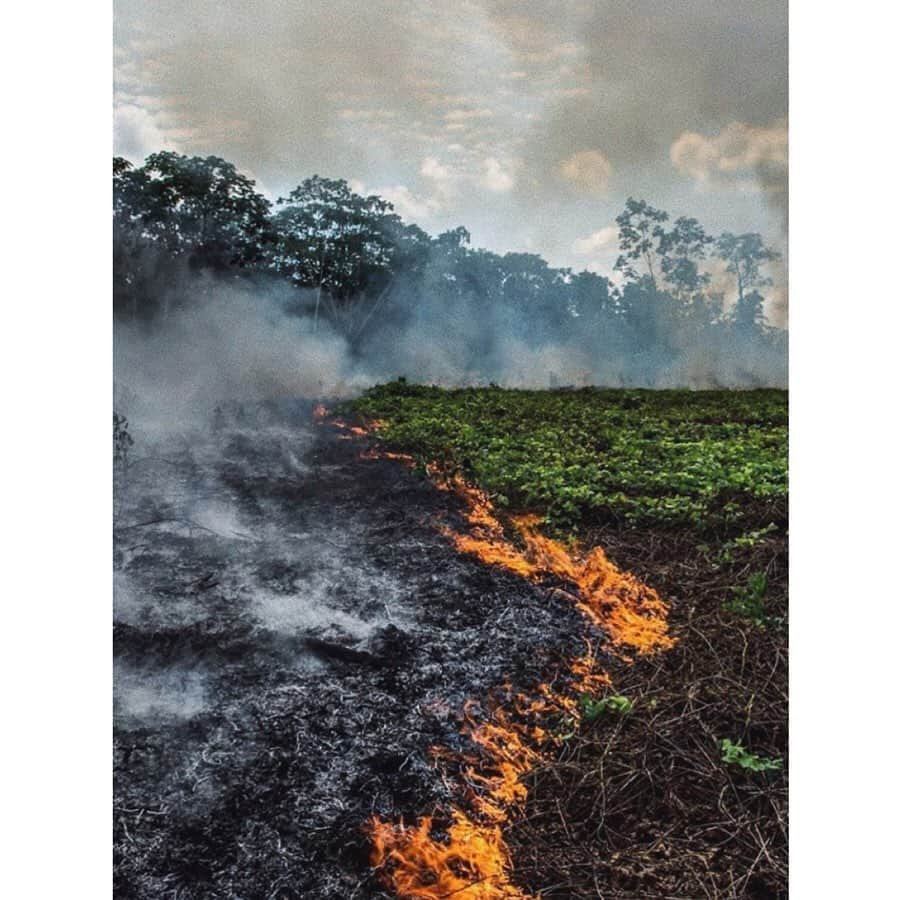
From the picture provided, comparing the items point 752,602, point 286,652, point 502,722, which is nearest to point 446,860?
point 502,722

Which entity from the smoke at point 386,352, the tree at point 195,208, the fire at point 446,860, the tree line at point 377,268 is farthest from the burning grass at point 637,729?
the tree at point 195,208

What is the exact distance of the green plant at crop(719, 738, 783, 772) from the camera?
2514mm

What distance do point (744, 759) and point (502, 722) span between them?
69 centimetres

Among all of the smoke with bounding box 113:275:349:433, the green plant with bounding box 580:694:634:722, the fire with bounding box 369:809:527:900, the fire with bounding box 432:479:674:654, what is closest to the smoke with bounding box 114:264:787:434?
the smoke with bounding box 113:275:349:433

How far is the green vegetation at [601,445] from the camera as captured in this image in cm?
280

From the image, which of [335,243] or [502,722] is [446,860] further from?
[335,243]

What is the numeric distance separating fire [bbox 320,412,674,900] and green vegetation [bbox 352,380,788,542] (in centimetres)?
9

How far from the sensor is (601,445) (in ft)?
9.45

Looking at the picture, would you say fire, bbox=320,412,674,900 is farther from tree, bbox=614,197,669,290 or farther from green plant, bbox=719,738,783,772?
tree, bbox=614,197,669,290
